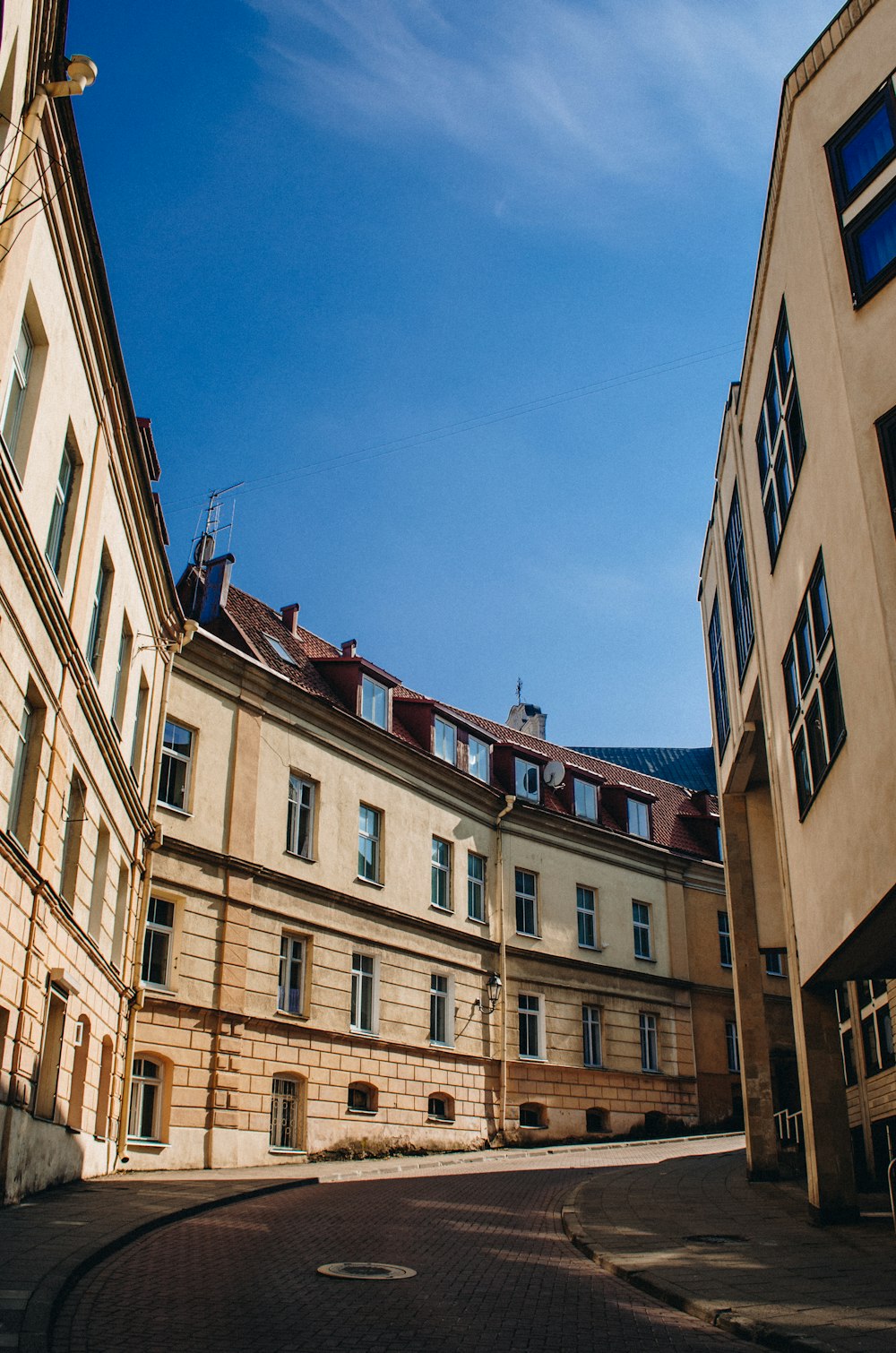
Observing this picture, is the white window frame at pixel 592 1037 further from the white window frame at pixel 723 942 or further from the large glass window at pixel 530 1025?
A: the white window frame at pixel 723 942

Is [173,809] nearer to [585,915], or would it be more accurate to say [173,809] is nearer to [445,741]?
[445,741]

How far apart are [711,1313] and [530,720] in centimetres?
4086

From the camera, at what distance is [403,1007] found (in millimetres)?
28234

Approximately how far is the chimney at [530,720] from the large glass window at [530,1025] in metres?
17.5

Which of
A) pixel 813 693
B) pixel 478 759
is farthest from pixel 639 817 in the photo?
pixel 813 693

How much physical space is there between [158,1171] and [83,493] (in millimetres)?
11881

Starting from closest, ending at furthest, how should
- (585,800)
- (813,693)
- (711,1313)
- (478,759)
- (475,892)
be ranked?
1. (711,1313)
2. (813,693)
3. (475,892)
4. (478,759)
5. (585,800)

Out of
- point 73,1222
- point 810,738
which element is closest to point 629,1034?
point 810,738

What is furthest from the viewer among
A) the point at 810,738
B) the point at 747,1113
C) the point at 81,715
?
the point at 747,1113

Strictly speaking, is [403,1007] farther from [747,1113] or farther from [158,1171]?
[747,1113]

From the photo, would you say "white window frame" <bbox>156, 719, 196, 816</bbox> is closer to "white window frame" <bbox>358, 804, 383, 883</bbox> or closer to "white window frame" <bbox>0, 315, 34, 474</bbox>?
"white window frame" <bbox>358, 804, 383, 883</bbox>

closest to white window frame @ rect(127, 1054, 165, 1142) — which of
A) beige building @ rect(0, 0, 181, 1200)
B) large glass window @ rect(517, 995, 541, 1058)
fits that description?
beige building @ rect(0, 0, 181, 1200)

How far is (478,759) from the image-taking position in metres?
34.2

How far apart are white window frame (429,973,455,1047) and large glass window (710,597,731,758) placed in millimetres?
10616
